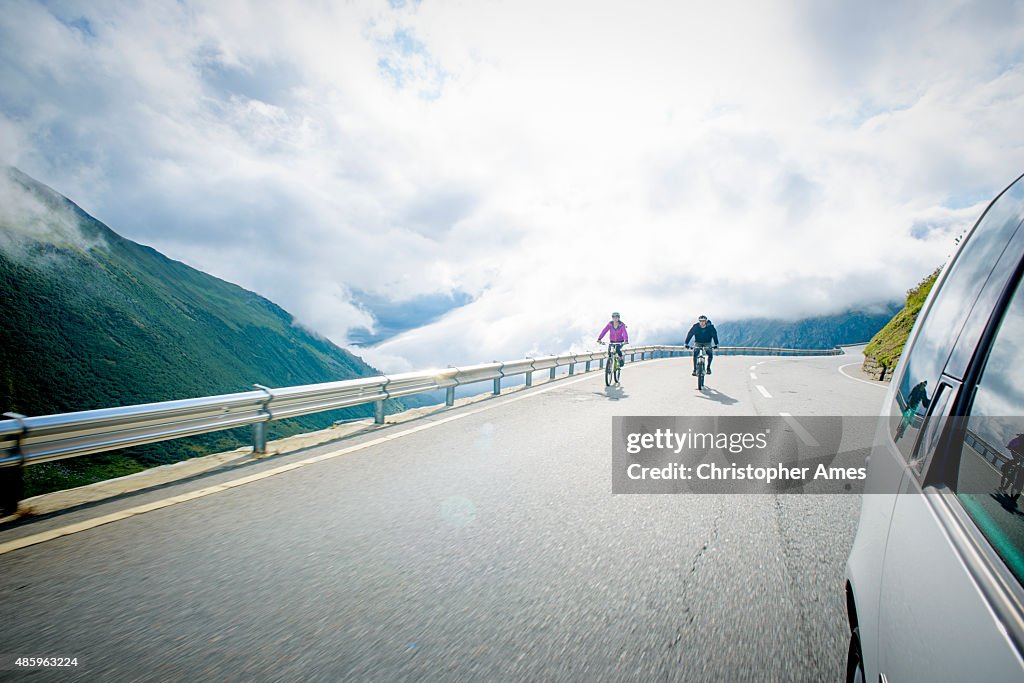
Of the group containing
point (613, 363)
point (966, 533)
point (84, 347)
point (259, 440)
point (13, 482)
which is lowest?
point (84, 347)

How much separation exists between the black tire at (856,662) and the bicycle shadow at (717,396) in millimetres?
8955

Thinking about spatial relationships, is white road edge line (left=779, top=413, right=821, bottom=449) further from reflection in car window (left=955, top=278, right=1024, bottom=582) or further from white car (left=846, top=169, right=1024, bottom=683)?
reflection in car window (left=955, top=278, right=1024, bottom=582)

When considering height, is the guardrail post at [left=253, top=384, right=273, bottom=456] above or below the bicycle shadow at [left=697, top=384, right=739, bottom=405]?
above

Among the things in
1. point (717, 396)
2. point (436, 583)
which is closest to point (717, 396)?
point (717, 396)

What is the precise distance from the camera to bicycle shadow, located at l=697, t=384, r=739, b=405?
1048 centimetres

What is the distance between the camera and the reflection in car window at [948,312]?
166 cm

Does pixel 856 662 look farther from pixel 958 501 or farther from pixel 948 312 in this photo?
pixel 948 312

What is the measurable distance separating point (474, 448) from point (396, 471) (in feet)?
4.20

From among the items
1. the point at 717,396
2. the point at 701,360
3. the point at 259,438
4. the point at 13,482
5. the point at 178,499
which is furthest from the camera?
the point at 701,360

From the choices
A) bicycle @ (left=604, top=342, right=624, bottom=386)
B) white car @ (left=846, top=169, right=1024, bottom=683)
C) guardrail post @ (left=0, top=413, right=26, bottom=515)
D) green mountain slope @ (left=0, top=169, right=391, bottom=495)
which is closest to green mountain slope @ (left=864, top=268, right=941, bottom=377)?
bicycle @ (left=604, top=342, right=624, bottom=386)

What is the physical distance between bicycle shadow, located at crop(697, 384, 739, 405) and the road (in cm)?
626

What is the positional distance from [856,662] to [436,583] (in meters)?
2.00

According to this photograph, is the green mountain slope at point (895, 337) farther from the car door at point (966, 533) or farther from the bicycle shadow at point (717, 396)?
the car door at point (966, 533)

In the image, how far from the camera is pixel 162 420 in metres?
5.18
